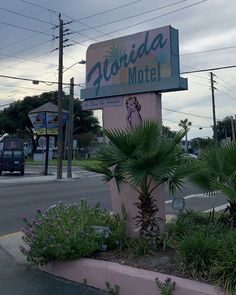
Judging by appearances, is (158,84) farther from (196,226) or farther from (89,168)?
(196,226)

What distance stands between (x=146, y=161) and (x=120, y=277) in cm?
154

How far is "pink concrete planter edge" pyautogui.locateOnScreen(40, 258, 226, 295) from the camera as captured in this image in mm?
4855

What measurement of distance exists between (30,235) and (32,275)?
0.53 m

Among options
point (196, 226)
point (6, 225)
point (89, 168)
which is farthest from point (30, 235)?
point (6, 225)

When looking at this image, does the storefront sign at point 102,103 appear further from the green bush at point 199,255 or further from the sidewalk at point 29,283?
the green bush at point 199,255

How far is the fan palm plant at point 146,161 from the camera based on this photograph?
6.17 meters

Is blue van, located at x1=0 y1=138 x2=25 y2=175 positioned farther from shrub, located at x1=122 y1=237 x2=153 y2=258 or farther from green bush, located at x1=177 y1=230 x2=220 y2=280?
green bush, located at x1=177 y1=230 x2=220 y2=280

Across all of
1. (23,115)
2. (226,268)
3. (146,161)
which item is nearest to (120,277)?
(226,268)

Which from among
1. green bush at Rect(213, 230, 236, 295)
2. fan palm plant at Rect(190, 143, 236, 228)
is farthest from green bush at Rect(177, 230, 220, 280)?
fan palm plant at Rect(190, 143, 236, 228)

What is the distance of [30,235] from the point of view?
21.3ft

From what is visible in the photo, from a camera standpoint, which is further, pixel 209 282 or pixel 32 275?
pixel 32 275

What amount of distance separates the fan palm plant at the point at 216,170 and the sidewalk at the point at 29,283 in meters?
2.18

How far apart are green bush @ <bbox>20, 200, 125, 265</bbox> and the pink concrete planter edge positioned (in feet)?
0.50

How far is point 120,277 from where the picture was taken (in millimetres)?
5469
